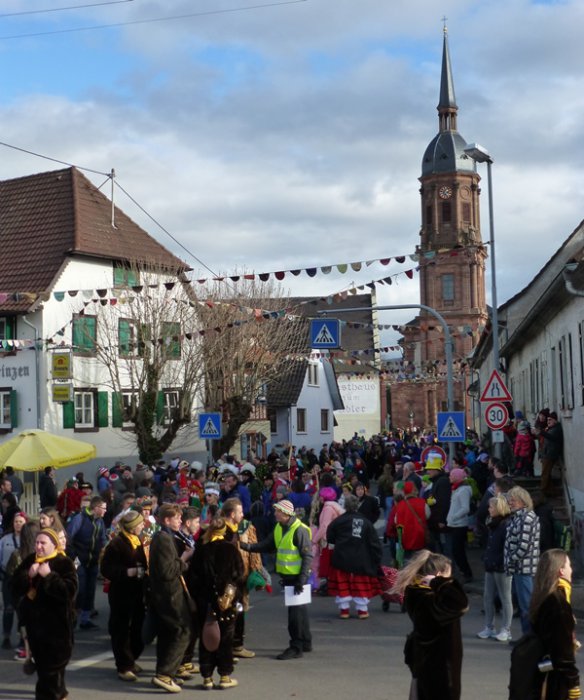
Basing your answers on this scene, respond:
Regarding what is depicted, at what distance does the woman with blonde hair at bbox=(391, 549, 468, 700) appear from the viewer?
6543 millimetres

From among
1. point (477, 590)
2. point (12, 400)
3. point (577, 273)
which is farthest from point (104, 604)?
point (12, 400)

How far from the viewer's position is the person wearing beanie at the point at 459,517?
50.5 ft

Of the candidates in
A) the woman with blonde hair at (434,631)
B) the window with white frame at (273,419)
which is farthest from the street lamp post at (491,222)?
the window with white frame at (273,419)

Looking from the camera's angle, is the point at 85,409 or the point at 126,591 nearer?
the point at 126,591

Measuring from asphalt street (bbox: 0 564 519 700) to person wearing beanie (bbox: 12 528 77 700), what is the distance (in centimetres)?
104

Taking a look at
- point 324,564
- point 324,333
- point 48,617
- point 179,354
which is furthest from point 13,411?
point 48,617

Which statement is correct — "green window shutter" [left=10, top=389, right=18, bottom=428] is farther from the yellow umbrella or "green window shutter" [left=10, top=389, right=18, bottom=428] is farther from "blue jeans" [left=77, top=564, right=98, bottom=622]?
"blue jeans" [left=77, top=564, right=98, bottom=622]

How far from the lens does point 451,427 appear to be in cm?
2336

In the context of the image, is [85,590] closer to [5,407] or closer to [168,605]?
[168,605]

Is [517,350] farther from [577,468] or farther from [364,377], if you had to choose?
[364,377]

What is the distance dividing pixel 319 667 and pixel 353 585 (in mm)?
2869

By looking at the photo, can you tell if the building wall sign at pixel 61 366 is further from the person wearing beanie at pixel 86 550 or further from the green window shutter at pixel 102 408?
the person wearing beanie at pixel 86 550

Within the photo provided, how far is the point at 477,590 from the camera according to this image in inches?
595

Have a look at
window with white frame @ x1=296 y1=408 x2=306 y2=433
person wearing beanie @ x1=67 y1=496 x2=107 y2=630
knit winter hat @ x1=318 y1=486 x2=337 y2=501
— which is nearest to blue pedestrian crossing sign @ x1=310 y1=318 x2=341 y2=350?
knit winter hat @ x1=318 y1=486 x2=337 y2=501
